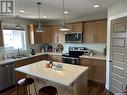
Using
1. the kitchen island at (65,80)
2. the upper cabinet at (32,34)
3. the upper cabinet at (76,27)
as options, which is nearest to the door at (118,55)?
the kitchen island at (65,80)

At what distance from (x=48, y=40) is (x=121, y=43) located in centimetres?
359

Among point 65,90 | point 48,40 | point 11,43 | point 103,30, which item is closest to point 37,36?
point 48,40

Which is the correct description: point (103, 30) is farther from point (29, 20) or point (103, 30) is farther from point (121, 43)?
point (29, 20)

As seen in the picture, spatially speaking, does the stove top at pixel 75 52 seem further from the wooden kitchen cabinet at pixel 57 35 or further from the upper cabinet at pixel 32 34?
the upper cabinet at pixel 32 34

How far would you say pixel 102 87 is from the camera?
3.69 meters

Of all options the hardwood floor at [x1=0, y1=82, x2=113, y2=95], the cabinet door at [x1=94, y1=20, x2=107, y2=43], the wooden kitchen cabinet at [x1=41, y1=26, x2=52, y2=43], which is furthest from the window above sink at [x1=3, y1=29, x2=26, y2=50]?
the cabinet door at [x1=94, y1=20, x2=107, y2=43]

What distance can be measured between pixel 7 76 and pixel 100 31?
3.66 m

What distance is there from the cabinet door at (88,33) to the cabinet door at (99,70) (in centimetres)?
91

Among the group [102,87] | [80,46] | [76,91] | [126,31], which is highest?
[126,31]

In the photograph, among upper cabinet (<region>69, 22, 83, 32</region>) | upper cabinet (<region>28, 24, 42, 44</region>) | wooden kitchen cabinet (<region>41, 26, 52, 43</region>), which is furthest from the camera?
wooden kitchen cabinet (<region>41, 26, 52, 43</region>)

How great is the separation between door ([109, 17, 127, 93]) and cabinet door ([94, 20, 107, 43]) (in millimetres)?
795

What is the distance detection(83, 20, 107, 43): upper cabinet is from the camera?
13.1ft

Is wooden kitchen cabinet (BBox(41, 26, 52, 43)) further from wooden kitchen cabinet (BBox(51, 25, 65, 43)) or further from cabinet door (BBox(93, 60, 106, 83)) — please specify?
cabinet door (BBox(93, 60, 106, 83))

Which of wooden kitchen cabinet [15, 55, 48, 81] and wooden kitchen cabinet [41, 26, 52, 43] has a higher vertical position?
wooden kitchen cabinet [41, 26, 52, 43]
